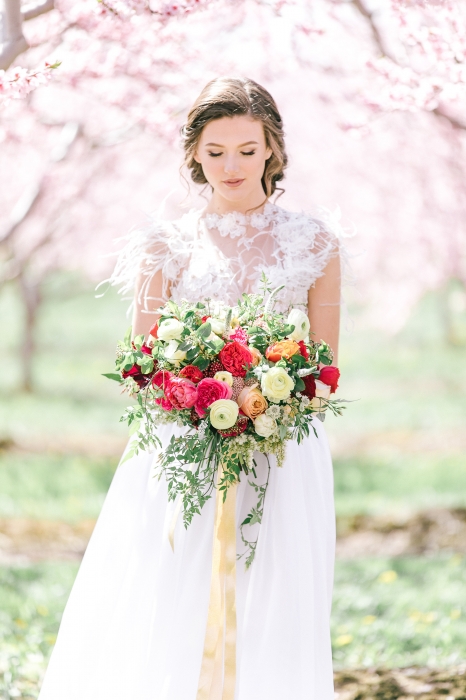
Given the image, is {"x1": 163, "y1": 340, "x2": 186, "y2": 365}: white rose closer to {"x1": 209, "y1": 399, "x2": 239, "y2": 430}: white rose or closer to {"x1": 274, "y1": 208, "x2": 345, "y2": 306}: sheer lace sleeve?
{"x1": 209, "y1": 399, "x2": 239, "y2": 430}: white rose

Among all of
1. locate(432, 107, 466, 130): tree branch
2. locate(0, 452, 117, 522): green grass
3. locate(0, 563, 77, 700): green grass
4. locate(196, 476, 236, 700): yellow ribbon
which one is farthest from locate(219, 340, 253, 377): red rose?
locate(0, 452, 117, 522): green grass

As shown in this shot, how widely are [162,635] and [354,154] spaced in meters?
7.25

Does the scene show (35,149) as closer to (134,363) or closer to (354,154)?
(354,154)

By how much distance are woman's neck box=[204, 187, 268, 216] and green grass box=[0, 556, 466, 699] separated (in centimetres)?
239

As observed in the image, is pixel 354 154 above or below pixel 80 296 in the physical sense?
below

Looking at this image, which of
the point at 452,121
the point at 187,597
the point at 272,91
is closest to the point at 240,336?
the point at 187,597

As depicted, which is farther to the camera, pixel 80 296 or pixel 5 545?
pixel 80 296

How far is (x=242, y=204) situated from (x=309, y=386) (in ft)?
3.17

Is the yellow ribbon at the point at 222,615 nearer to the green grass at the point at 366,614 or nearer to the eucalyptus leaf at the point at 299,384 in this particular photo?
the eucalyptus leaf at the point at 299,384

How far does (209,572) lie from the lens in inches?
106

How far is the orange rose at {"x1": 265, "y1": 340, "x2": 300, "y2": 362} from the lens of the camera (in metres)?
2.33

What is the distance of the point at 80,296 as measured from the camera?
19.6m

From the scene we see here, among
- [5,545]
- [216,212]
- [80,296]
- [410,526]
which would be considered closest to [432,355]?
[80,296]

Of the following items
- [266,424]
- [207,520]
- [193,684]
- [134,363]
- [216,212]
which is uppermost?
[216,212]
